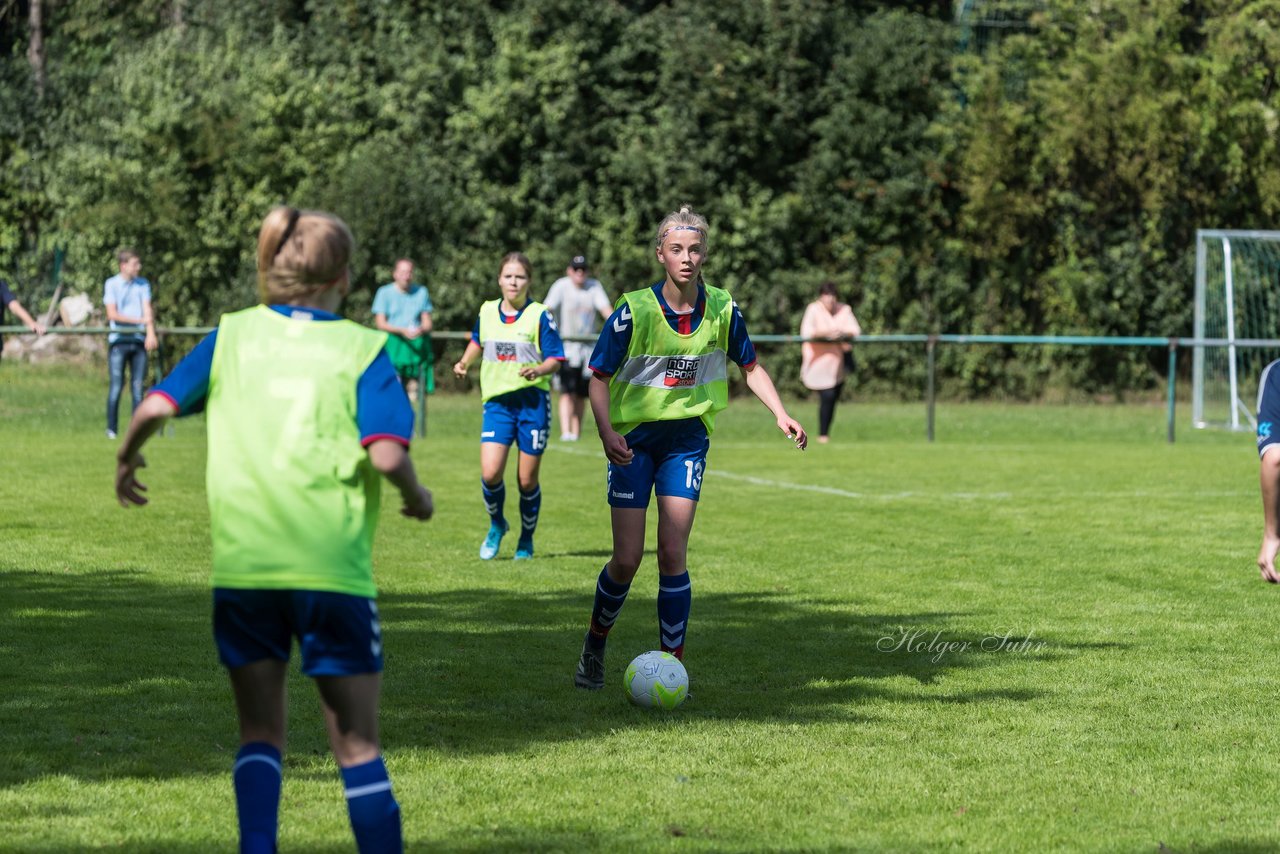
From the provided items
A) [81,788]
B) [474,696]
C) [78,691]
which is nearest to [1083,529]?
[474,696]

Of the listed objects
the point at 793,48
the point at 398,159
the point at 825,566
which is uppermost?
the point at 793,48

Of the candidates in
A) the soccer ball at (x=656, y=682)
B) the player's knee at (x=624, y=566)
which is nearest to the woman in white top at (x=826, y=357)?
the player's knee at (x=624, y=566)

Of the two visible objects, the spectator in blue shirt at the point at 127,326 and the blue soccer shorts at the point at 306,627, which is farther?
the spectator in blue shirt at the point at 127,326

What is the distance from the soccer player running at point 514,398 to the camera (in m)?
10.9

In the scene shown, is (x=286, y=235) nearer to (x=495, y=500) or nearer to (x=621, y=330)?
(x=621, y=330)

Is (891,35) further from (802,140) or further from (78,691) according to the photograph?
(78,691)

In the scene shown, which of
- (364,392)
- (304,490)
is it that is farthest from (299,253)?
(304,490)

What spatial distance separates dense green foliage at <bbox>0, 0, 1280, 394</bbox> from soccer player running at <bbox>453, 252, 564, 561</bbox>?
1791cm

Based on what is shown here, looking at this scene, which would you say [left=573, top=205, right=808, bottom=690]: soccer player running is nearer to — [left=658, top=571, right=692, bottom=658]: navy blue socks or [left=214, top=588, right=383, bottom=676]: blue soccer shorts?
[left=658, top=571, right=692, bottom=658]: navy blue socks

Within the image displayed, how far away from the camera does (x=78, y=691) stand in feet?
22.0

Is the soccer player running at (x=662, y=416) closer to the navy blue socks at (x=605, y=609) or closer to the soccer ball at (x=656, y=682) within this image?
the navy blue socks at (x=605, y=609)

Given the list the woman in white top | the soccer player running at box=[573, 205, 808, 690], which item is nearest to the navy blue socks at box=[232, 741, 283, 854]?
the soccer player running at box=[573, 205, 808, 690]

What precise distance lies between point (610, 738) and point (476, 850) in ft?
4.90

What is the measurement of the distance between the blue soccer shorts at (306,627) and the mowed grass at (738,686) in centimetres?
98
